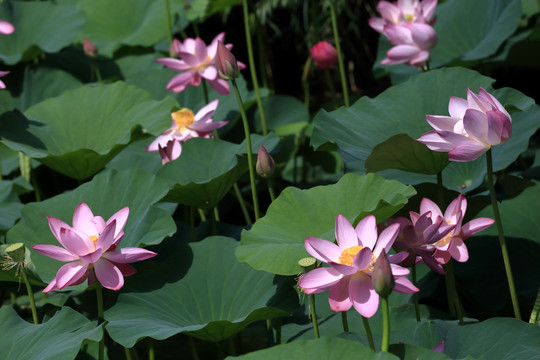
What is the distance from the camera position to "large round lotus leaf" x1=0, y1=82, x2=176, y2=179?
1.79m

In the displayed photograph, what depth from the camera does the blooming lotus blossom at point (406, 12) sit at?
77.8 inches

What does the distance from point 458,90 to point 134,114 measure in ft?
2.75

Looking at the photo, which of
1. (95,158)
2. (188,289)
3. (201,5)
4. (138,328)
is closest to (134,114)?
(95,158)

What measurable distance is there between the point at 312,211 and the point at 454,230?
10.3 inches

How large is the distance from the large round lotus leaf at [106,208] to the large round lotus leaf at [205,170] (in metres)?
0.07

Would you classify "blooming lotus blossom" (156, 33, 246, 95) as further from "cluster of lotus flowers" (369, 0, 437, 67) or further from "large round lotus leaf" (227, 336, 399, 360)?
"large round lotus leaf" (227, 336, 399, 360)

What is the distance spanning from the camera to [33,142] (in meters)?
1.83

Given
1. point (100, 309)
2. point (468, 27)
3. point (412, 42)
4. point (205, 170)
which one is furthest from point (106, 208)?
point (468, 27)

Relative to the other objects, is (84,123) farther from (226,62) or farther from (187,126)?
(226,62)


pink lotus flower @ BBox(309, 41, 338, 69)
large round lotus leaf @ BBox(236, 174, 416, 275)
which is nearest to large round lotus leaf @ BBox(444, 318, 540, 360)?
large round lotus leaf @ BBox(236, 174, 416, 275)

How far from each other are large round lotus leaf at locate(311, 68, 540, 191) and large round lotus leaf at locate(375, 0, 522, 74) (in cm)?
63

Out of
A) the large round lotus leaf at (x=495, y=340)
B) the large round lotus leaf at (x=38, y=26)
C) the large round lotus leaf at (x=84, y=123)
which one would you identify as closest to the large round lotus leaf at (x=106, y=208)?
the large round lotus leaf at (x=84, y=123)

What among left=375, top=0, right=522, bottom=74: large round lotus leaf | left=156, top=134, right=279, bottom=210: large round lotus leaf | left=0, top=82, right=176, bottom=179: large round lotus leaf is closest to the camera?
left=156, top=134, right=279, bottom=210: large round lotus leaf

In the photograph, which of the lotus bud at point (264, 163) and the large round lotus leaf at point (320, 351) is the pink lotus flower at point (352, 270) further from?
the lotus bud at point (264, 163)
